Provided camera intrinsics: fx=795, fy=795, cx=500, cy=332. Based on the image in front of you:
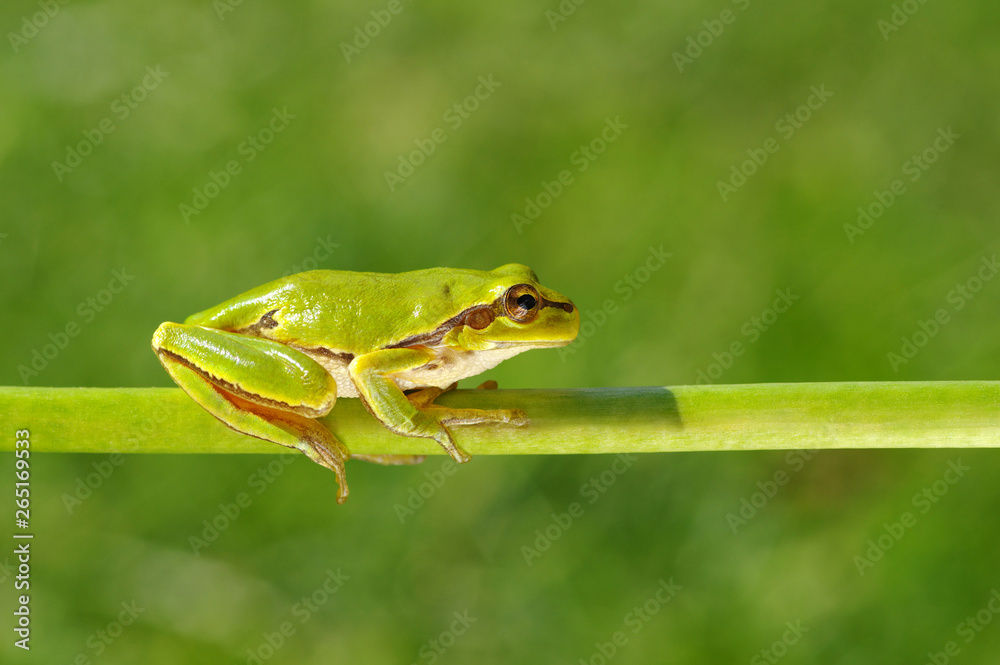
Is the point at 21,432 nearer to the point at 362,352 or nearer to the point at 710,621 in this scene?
the point at 362,352

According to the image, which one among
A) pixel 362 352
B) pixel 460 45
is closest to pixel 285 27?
pixel 460 45

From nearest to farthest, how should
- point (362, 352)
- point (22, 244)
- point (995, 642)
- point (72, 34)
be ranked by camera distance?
1. point (362, 352)
2. point (995, 642)
3. point (22, 244)
4. point (72, 34)

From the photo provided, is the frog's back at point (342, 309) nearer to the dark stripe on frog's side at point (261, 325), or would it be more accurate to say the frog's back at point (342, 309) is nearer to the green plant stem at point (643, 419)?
the dark stripe on frog's side at point (261, 325)

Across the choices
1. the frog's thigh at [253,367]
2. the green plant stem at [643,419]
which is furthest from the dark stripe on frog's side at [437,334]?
the green plant stem at [643,419]

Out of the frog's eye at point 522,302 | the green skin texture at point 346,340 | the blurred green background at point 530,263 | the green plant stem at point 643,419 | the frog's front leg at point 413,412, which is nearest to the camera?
the green plant stem at point 643,419

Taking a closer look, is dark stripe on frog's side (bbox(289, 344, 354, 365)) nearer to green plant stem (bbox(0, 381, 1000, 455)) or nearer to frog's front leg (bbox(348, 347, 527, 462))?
frog's front leg (bbox(348, 347, 527, 462))

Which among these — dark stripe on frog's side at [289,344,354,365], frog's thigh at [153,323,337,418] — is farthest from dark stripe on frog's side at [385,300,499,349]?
frog's thigh at [153,323,337,418]
